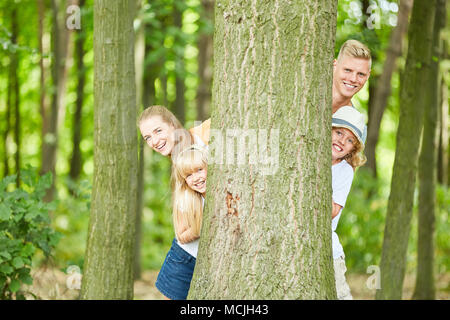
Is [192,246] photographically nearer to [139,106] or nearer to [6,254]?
[6,254]

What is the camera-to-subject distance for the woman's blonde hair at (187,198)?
3.71 meters

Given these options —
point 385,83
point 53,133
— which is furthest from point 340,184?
A: point 385,83

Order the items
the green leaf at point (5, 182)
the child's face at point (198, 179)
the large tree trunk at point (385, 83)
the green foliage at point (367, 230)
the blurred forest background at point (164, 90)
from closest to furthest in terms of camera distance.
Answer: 1. the child's face at point (198, 179)
2. the green leaf at point (5, 182)
3. the blurred forest background at point (164, 90)
4. the green foliage at point (367, 230)
5. the large tree trunk at point (385, 83)

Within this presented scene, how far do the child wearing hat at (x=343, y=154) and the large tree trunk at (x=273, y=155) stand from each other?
2.00 ft

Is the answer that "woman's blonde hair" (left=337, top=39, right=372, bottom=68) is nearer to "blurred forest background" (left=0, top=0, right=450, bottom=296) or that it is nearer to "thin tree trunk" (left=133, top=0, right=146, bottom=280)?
"blurred forest background" (left=0, top=0, right=450, bottom=296)

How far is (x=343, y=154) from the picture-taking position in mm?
3805

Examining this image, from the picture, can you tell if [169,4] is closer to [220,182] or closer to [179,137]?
[179,137]

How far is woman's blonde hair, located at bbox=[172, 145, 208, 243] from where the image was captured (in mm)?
3705

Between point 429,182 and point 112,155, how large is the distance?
4374mm

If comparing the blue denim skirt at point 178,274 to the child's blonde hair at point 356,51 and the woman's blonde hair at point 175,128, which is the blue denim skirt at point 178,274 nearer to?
the woman's blonde hair at point 175,128

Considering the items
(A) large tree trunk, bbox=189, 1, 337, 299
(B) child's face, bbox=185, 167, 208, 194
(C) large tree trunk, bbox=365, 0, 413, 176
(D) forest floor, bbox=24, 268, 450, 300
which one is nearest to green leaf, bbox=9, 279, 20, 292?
(D) forest floor, bbox=24, 268, 450, 300

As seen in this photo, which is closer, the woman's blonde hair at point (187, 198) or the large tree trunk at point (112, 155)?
the woman's blonde hair at point (187, 198)

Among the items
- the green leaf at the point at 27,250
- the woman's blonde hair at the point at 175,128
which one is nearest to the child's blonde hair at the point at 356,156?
the woman's blonde hair at the point at 175,128
